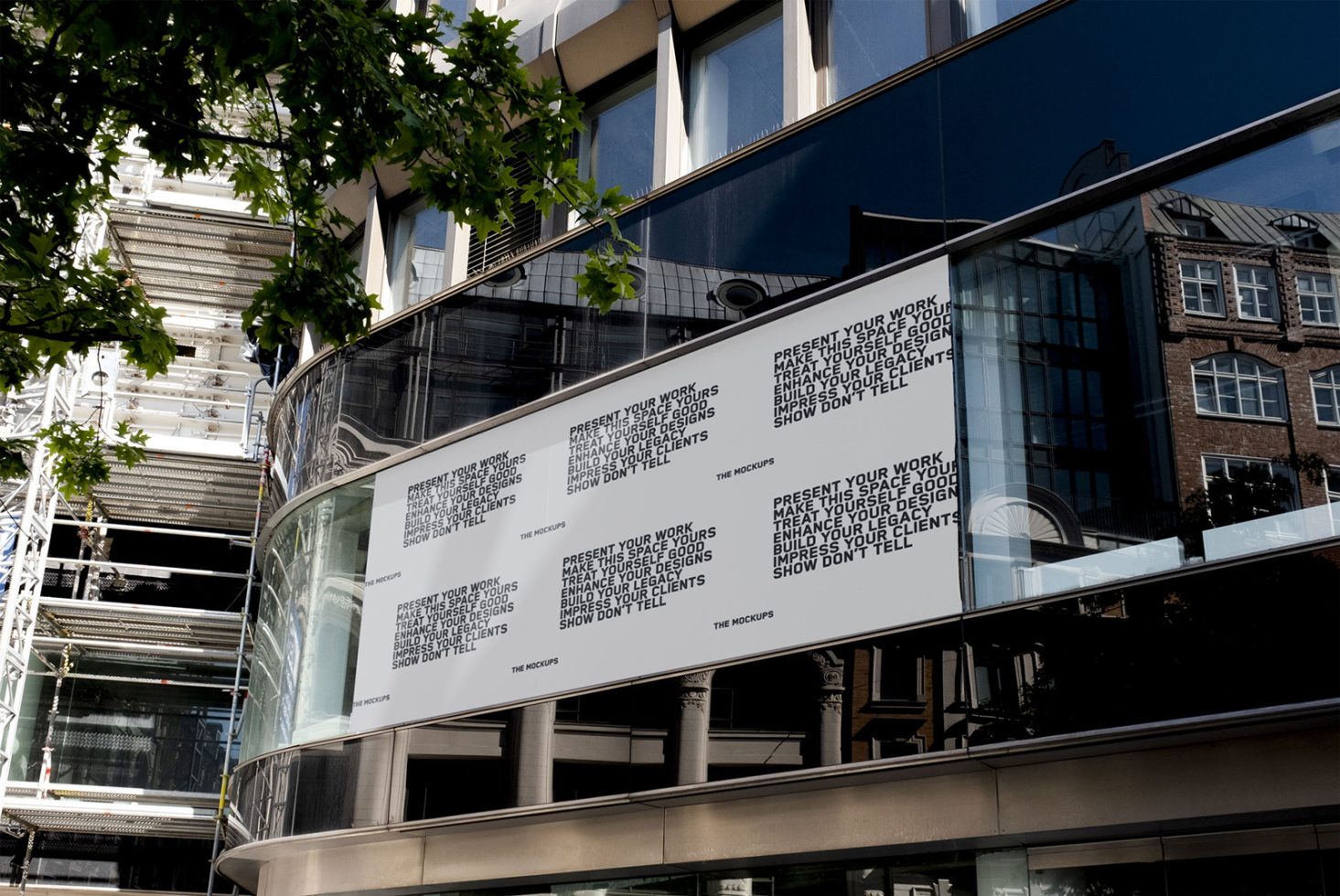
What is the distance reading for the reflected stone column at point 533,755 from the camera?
1303 centimetres

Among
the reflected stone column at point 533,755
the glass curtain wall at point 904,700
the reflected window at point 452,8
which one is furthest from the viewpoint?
the reflected window at point 452,8

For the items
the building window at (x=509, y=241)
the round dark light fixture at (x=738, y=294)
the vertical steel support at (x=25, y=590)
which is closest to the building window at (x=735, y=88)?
the round dark light fixture at (x=738, y=294)

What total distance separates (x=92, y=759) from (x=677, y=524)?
Answer: 43.7 feet

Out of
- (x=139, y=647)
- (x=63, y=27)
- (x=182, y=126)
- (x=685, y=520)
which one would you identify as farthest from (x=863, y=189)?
(x=139, y=647)

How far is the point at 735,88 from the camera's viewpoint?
49.2 feet

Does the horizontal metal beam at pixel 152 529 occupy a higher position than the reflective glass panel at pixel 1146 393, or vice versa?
the horizontal metal beam at pixel 152 529

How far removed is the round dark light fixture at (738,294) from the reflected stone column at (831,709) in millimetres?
3269

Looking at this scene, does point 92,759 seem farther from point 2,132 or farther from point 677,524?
point 2,132

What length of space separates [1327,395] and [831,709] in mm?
4007

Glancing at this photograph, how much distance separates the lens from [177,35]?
25.2ft

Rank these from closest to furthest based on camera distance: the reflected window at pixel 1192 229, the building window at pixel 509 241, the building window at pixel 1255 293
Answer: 1. the building window at pixel 1255 293
2. the reflected window at pixel 1192 229
3. the building window at pixel 509 241

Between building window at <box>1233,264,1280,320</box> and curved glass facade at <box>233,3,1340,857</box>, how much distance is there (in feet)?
0.05

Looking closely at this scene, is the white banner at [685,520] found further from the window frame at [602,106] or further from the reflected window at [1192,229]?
the window frame at [602,106]

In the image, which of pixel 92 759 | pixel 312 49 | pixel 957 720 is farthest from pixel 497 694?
pixel 92 759
